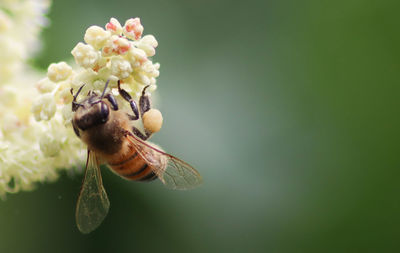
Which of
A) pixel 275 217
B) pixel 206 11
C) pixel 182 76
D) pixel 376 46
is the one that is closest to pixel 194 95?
pixel 182 76

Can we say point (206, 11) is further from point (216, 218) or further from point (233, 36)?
point (216, 218)

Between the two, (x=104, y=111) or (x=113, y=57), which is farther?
(x=104, y=111)

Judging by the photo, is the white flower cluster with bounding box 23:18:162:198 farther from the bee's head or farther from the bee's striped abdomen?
the bee's striped abdomen

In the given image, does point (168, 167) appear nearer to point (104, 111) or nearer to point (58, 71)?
point (104, 111)

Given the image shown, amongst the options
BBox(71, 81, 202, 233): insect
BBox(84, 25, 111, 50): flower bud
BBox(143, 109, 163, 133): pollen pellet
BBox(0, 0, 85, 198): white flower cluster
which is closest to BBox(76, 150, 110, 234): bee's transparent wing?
BBox(71, 81, 202, 233): insect

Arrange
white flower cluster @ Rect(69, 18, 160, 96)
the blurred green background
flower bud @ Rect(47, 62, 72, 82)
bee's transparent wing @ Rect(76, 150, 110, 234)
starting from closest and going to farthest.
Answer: white flower cluster @ Rect(69, 18, 160, 96) → flower bud @ Rect(47, 62, 72, 82) → bee's transparent wing @ Rect(76, 150, 110, 234) → the blurred green background

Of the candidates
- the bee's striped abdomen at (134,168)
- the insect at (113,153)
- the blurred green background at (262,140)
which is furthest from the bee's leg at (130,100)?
the blurred green background at (262,140)

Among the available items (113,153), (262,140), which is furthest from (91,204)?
(262,140)
